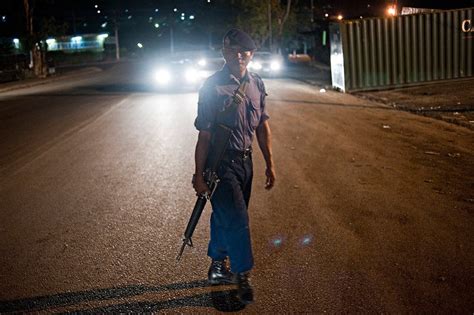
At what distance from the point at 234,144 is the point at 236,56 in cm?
64

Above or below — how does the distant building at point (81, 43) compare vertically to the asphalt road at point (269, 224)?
above

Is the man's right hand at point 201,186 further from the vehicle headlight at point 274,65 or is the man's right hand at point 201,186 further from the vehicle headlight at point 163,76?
the vehicle headlight at point 274,65

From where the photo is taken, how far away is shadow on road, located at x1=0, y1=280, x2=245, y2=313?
399cm

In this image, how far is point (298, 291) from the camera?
13.7 ft

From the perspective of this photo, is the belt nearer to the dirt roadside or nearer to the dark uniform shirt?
the dark uniform shirt

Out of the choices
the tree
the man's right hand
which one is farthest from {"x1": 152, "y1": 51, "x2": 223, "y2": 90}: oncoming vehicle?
the tree

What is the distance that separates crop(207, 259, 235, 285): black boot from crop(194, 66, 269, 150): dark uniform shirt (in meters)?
0.99

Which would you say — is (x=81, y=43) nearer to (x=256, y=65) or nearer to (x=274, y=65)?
(x=256, y=65)

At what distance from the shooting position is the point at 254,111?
4047 mm

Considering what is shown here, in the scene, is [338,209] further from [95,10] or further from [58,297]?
[95,10]

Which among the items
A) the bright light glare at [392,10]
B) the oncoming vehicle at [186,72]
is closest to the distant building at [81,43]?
the bright light glare at [392,10]

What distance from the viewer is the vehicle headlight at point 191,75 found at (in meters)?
24.9

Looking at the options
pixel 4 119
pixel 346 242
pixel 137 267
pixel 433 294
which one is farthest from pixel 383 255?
pixel 4 119

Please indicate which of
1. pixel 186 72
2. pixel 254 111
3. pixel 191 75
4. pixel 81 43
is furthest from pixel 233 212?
pixel 81 43
